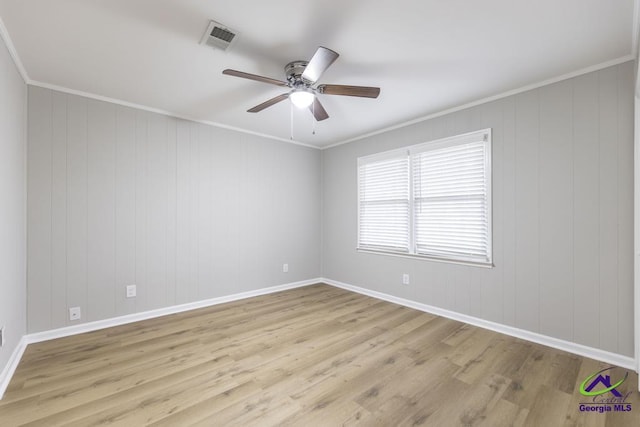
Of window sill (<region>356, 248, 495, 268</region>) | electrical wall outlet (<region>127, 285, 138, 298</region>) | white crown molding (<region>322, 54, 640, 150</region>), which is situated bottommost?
electrical wall outlet (<region>127, 285, 138, 298</region>)

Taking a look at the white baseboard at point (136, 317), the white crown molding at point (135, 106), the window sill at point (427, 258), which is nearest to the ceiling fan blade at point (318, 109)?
the white crown molding at point (135, 106)

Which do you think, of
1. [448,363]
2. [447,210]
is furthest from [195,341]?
[447,210]

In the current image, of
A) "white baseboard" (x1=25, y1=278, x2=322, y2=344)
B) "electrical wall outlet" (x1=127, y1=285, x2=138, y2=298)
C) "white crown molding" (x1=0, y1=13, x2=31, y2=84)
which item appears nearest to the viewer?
"white crown molding" (x1=0, y1=13, x2=31, y2=84)

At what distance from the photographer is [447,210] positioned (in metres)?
3.42

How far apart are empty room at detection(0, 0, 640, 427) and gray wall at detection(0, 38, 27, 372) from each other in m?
0.04

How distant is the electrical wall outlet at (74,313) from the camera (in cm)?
288

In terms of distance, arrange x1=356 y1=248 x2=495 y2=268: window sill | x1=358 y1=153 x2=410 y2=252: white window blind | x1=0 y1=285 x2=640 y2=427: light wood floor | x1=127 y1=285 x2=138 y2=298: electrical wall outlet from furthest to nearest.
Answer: x1=358 y1=153 x2=410 y2=252: white window blind → x1=127 y1=285 x2=138 y2=298: electrical wall outlet → x1=356 y1=248 x2=495 y2=268: window sill → x1=0 y1=285 x2=640 y2=427: light wood floor

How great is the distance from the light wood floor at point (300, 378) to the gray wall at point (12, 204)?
Result: 1.30 feet

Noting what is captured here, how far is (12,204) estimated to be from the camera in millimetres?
2238

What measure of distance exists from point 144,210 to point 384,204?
3.13 m

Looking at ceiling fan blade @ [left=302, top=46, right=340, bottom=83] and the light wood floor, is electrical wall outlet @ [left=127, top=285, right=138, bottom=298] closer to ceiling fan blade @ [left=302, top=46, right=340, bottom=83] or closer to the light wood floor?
the light wood floor

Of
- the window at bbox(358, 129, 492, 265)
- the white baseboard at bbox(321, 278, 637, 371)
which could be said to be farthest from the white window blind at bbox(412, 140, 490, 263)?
the white baseboard at bbox(321, 278, 637, 371)

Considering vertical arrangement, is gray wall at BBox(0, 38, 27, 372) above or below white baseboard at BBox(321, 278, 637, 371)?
above

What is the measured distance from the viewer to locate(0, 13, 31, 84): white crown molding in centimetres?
194
